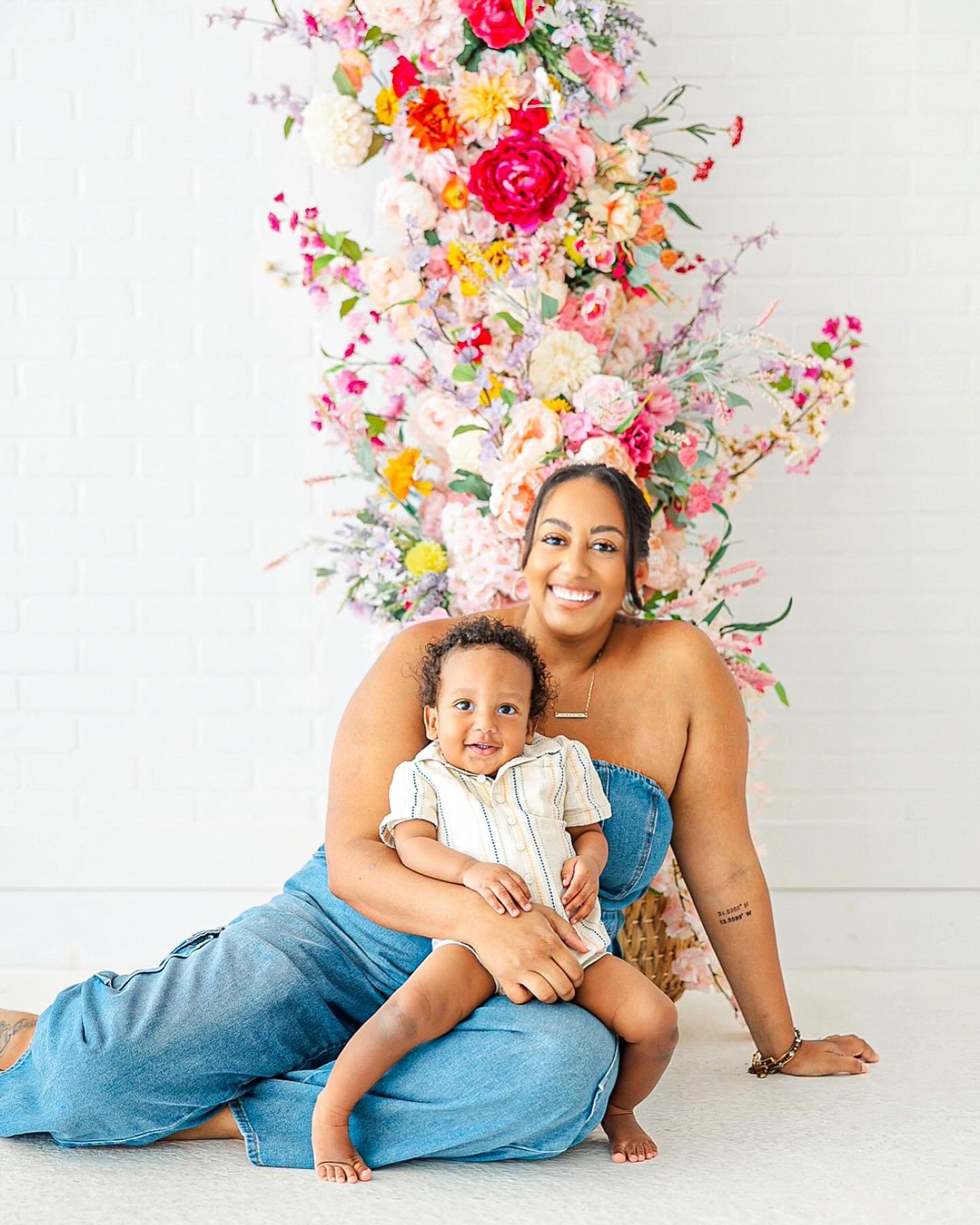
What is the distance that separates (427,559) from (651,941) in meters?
0.91

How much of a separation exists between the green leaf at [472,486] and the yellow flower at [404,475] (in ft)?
0.21

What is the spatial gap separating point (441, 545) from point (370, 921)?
0.86 metres

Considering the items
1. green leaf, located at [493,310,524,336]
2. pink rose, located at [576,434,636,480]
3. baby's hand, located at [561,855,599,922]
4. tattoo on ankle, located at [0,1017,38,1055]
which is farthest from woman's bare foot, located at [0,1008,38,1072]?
green leaf, located at [493,310,524,336]

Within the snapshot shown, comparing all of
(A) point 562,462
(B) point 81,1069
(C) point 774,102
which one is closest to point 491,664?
(A) point 562,462

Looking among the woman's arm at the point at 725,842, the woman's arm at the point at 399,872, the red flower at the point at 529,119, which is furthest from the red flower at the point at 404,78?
the woman's arm at the point at 725,842

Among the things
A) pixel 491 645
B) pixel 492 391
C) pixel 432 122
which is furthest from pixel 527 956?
pixel 432 122

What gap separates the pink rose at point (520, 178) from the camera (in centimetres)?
249

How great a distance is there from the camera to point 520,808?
1.99 m

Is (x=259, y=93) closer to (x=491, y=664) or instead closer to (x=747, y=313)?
(x=747, y=313)

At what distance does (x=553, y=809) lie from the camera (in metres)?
2.02

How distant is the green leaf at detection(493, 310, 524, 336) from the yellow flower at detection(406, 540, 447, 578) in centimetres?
46

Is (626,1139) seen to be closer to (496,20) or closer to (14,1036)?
(14,1036)

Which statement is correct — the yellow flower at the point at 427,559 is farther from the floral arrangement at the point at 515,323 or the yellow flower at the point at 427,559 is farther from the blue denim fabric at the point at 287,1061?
the blue denim fabric at the point at 287,1061

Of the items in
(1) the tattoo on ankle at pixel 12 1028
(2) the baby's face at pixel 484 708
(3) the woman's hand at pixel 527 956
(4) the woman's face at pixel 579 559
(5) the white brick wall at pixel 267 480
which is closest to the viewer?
(3) the woman's hand at pixel 527 956
